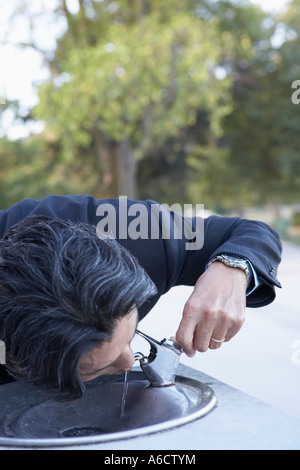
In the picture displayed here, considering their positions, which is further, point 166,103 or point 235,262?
point 166,103

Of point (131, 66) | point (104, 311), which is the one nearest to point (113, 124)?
point (131, 66)

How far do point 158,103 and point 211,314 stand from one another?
9414 mm

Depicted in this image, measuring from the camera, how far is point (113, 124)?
9703 millimetres

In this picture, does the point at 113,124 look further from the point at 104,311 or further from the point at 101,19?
the point at 104,311

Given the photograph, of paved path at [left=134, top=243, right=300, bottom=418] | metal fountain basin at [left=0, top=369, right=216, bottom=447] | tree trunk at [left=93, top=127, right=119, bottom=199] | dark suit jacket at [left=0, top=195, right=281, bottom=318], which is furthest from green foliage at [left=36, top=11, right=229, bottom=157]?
metal fountain basin at [left=0, top=369, right=216, bottom=447]

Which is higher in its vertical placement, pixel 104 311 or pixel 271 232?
pixel 271 232

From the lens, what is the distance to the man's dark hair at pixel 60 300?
0.89 m

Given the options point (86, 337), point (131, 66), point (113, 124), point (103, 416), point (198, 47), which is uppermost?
point (198, 47)

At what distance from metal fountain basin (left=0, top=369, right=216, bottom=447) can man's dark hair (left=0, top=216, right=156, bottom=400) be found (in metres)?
0.29

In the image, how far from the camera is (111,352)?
3.14 ft

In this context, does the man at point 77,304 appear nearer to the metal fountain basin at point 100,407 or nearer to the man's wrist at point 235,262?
the man's wrist at point 235,262

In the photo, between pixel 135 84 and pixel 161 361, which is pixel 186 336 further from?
pixel 135 84

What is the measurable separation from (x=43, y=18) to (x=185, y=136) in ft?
13.1

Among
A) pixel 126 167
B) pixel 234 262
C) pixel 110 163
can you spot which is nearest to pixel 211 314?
pixel 234 262
